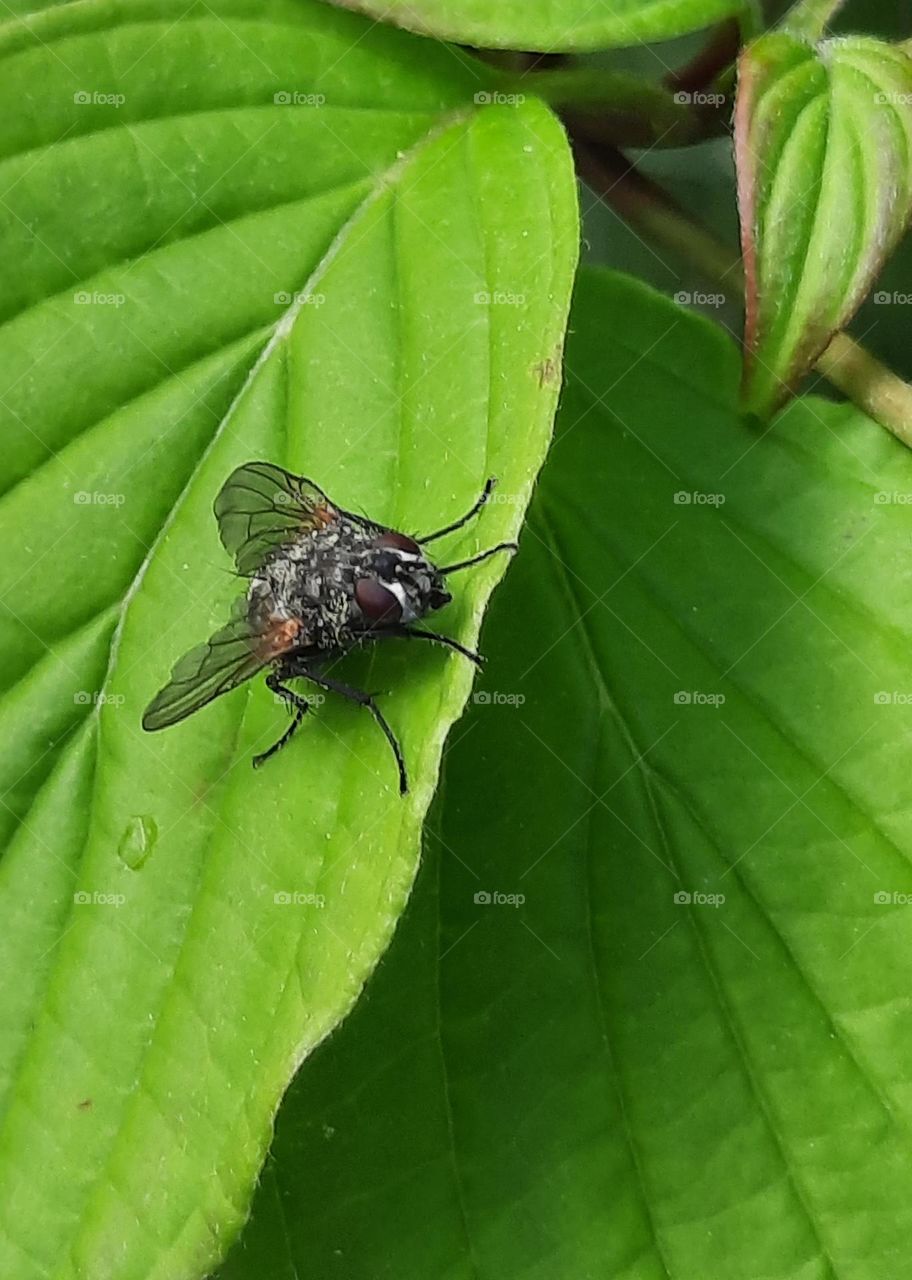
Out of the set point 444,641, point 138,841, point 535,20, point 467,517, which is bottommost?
point 138,841

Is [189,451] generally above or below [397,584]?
above

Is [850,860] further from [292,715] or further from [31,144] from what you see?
[31,144]

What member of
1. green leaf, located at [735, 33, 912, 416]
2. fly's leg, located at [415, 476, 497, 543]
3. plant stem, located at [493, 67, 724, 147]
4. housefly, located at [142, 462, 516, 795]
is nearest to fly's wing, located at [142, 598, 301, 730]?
housefly, located at [142, 462, 516, 795]

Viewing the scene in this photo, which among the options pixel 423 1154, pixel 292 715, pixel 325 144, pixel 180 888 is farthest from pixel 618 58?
pixel 423 1154

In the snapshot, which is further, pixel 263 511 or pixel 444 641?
pixel 263 511

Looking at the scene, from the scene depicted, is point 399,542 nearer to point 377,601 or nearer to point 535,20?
point 377,601

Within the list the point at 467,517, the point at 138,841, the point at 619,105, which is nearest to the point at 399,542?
the point at 467,517

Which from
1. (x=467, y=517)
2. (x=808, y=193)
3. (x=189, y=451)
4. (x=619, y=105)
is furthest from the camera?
(x=619, y=105)
